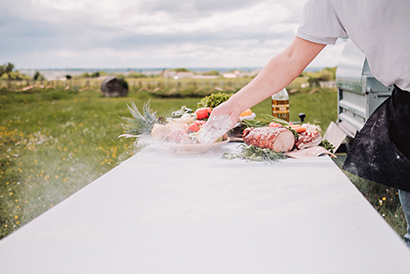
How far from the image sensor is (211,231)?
35.8 inches

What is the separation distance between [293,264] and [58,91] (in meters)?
12.6

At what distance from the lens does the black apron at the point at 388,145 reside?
1196mm

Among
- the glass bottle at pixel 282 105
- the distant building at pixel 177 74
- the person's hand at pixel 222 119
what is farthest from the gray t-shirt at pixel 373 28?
the distant building at pixel 177 74

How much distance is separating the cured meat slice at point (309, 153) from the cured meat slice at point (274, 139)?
57 mm

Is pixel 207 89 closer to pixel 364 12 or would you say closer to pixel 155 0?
pixel 155 0

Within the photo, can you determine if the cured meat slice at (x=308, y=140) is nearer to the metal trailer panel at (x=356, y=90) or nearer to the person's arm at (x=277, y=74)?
the person's arm at (x=277, y=74)

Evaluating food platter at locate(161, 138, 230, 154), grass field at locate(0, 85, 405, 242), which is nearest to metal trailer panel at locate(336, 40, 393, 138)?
grass field at locate(0, 85, 405, 242)

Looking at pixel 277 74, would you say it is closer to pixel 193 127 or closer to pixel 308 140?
pixel 308 140

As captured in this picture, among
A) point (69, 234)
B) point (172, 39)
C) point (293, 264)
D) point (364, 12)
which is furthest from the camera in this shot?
point (172, 39)

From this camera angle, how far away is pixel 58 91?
39.1 feet

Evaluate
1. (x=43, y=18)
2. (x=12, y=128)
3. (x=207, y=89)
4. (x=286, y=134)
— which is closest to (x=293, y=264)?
(x=286, y=134)

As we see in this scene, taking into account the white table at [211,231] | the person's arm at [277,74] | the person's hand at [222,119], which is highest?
the person's arm at [277,74]

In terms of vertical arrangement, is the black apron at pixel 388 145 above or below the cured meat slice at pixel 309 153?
above

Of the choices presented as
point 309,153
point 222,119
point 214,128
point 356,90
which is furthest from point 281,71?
point 356,90
